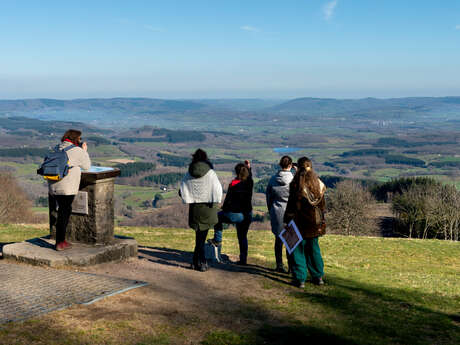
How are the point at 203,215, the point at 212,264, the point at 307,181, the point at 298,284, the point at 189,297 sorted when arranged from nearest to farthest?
1. the point at 189,297
2. the point at 307,181
3. the point at 298,284
4. the point at 203,215
5. the point at 212,264

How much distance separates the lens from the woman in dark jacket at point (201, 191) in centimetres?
834

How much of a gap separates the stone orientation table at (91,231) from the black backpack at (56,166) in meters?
0.94

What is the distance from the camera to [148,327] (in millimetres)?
5676

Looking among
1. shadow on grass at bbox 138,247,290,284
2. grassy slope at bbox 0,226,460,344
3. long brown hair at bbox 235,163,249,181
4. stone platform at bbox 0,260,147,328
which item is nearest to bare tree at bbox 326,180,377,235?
grassy slope at bbox 0,226,460,344

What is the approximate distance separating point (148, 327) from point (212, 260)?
15.1ft

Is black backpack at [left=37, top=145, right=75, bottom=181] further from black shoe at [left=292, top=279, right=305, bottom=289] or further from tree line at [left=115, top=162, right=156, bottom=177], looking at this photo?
tree line at [left=115, top=162, right=156, bottom=177]

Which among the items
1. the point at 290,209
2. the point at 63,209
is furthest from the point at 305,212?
the point at 63,209

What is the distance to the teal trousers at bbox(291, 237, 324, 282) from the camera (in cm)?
805

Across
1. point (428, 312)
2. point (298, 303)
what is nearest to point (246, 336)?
point (298, 303)

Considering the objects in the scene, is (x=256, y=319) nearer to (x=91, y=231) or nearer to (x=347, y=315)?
(x=347, y=315)

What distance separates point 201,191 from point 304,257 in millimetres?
2312

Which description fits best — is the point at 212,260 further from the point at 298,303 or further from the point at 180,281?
the point at 298,303

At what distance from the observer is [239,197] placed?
29.9ft

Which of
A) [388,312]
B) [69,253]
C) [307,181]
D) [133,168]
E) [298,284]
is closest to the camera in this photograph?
[388,312]
